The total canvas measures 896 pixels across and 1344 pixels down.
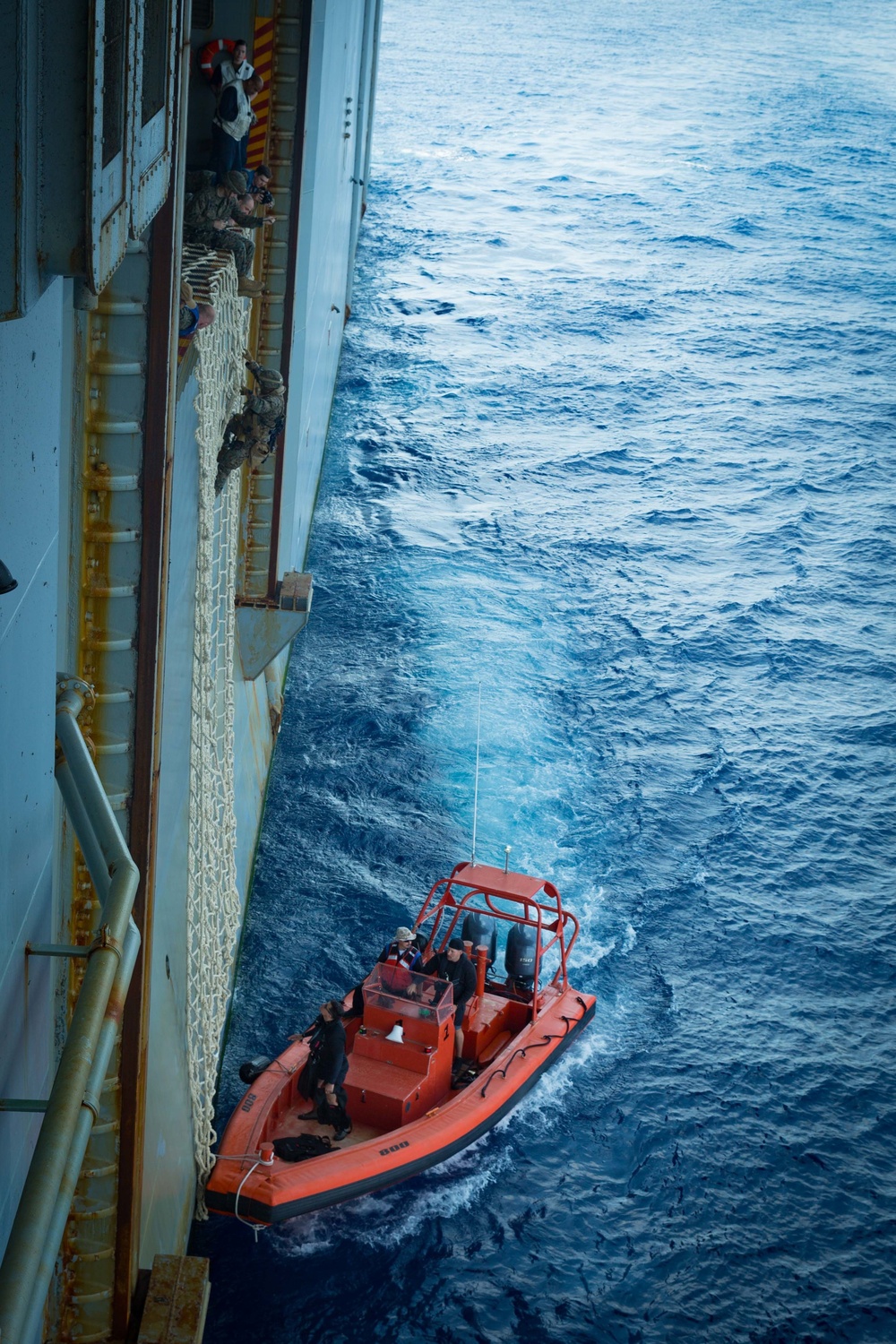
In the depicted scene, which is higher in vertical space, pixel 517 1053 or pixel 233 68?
pixel 233 68

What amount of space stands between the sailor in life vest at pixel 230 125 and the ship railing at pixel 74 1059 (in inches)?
255

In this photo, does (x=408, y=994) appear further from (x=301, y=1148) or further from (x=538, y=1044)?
(x=301, y=1148)

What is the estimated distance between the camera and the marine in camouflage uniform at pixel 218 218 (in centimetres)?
958

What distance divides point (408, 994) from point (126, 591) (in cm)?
775

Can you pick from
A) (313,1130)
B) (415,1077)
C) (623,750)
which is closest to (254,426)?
(415,1077)

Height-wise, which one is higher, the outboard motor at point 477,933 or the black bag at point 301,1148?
the outboard motor at point 477,933

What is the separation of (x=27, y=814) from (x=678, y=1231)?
10187 mm

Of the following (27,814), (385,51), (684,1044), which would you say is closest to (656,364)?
(684,1044)

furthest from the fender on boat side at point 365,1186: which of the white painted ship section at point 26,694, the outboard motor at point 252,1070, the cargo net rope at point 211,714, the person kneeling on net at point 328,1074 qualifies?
the white painted ship section at point 26,694

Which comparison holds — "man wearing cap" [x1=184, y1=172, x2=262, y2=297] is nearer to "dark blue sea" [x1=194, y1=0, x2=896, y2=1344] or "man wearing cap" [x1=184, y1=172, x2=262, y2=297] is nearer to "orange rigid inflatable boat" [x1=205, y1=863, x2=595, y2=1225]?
"orange rigid inflatable boat" [x1=205, y1=863, x2=595, y2=1225]

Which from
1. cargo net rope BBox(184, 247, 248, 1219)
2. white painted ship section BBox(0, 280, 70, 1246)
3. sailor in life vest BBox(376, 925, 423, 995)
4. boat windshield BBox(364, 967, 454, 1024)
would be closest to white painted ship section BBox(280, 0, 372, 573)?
cargo net rope BBox(184, 247, 248, 1219)

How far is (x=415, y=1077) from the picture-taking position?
42.7ft

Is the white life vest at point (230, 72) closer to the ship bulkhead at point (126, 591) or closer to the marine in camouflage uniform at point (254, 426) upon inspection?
the ship bulkhead at point (126, 591)

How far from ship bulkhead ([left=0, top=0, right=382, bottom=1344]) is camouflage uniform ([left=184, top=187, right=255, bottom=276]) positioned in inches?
2.0
